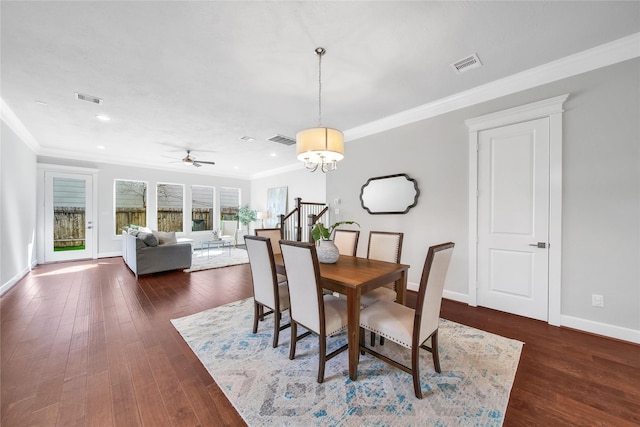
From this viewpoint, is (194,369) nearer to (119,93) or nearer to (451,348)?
(451,348)

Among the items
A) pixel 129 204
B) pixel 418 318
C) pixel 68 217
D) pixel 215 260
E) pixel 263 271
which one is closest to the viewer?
pixel 418 318

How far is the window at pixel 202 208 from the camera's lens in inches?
310

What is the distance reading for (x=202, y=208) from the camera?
810 cm

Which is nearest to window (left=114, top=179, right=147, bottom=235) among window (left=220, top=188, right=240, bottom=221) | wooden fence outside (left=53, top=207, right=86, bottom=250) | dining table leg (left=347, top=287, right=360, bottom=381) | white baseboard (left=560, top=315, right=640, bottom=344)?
wooden fence outside (left=53, top=207, right=86, bottom=250)

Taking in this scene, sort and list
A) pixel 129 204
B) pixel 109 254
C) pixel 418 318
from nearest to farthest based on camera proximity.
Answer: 1. pixel 418 318
2. pixel 109 254
3. pixel 129 204

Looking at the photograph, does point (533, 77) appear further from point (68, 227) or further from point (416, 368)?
point (68, 227)

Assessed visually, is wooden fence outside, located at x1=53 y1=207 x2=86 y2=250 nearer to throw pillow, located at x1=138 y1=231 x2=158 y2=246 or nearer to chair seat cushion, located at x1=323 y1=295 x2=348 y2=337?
throw pillow, located at x1=138 y1=231 x2=158 y2=246

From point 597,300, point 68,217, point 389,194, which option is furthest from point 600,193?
point 68,217

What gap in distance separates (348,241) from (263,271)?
1205 millimetres

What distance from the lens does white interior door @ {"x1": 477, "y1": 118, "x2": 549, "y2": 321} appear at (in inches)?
102

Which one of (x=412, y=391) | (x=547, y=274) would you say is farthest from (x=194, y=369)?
(x=547, y=274)

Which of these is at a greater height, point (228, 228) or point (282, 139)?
point (282, 139)

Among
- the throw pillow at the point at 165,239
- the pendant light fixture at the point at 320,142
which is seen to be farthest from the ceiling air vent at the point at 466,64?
the throw pillow at the point at 165,239

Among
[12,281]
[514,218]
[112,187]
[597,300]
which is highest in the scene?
[112,187]
